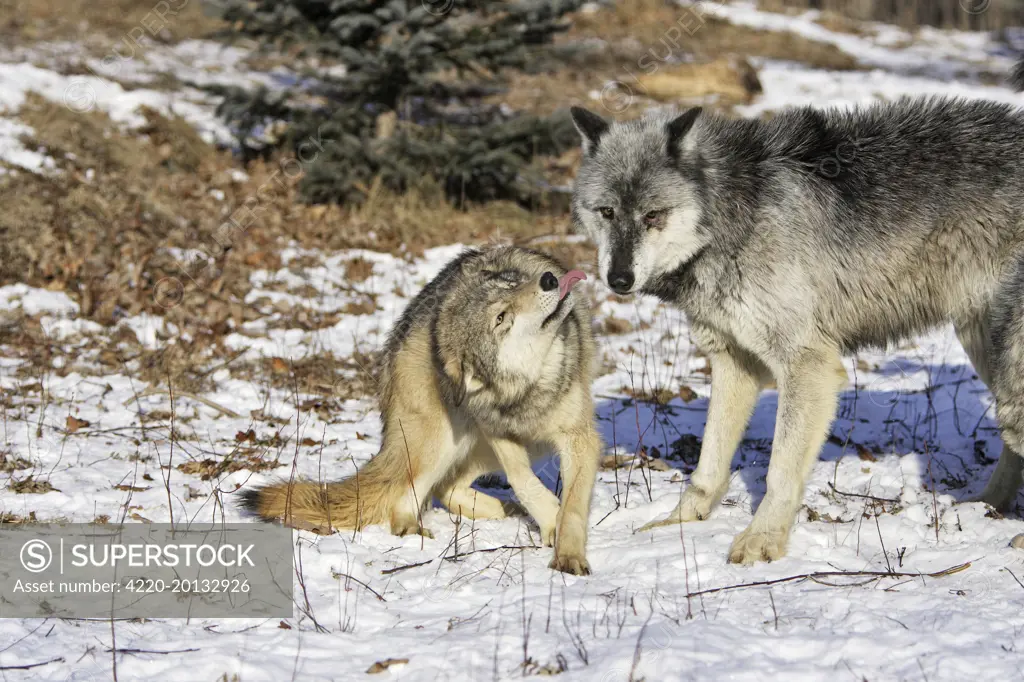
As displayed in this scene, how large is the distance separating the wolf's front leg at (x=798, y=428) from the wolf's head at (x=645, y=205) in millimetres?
888

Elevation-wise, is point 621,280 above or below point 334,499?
above

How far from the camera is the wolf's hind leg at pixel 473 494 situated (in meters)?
5.51

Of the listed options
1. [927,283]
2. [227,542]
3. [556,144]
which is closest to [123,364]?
[227,542]

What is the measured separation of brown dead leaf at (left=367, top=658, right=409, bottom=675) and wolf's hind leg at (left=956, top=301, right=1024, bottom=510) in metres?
3.36

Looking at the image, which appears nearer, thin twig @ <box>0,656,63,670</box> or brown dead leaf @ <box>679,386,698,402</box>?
thin twig @ <box>0,656,63,670</box>

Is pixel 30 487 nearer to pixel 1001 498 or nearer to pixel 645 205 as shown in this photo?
pixel 645 205

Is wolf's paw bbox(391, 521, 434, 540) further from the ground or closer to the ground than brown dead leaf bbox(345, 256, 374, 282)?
further from the ground

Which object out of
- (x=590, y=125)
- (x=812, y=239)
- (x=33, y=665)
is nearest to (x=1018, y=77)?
(x=812, y=239)

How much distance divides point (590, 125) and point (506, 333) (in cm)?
138

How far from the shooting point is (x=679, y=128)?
4.78 meters

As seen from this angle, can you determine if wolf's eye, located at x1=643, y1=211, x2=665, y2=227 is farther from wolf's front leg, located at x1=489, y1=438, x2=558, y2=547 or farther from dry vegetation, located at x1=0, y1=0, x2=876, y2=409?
dry vegetation, located at x1=0, y1=0, x2=876, y2=409

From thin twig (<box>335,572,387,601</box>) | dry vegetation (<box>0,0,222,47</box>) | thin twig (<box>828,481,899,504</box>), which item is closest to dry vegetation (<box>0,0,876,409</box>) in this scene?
thin twig (<box>335,572,387,601</box>)

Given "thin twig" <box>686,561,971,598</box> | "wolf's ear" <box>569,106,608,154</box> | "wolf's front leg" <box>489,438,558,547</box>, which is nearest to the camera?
"thin twig" <box>686,561,971,598</box>

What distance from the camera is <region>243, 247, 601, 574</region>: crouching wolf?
4.73m
